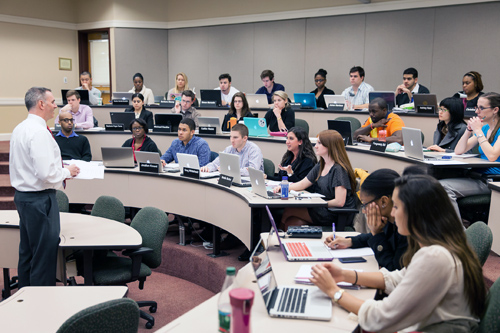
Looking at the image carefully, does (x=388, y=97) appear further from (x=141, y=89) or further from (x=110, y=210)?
(x=141, y=89)

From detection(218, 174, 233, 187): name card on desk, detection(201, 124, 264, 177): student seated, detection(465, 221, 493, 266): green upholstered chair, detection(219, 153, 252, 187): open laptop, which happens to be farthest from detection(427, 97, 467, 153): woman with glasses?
detection(465, 221, 493, 266): green upholstered chair

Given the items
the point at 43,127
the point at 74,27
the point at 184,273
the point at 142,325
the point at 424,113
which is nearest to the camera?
the point at 43,127

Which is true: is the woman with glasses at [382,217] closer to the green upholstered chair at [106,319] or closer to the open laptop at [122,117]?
the green upholstered chair at [106,319]

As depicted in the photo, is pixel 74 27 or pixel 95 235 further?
pixel 74 27

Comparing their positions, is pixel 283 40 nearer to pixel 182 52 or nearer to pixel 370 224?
pixel 182 52

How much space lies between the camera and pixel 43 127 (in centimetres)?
316

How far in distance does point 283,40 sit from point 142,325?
7.32m

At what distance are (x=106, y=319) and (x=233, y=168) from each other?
2647 mm

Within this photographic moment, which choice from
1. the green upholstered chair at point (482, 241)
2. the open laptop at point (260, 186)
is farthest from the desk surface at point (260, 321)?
the open laptop at point (260, 186)

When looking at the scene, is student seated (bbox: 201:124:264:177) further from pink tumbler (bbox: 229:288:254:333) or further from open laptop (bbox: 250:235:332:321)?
pink tumbler (bbox: 229:288:254:333)

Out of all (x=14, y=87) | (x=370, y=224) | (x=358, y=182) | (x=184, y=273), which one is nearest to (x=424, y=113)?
(x=358, y=182)

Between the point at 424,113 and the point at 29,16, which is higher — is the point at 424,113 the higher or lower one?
the lower one

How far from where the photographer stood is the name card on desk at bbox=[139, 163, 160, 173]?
15.9ft

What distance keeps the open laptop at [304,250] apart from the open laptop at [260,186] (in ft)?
3.73
